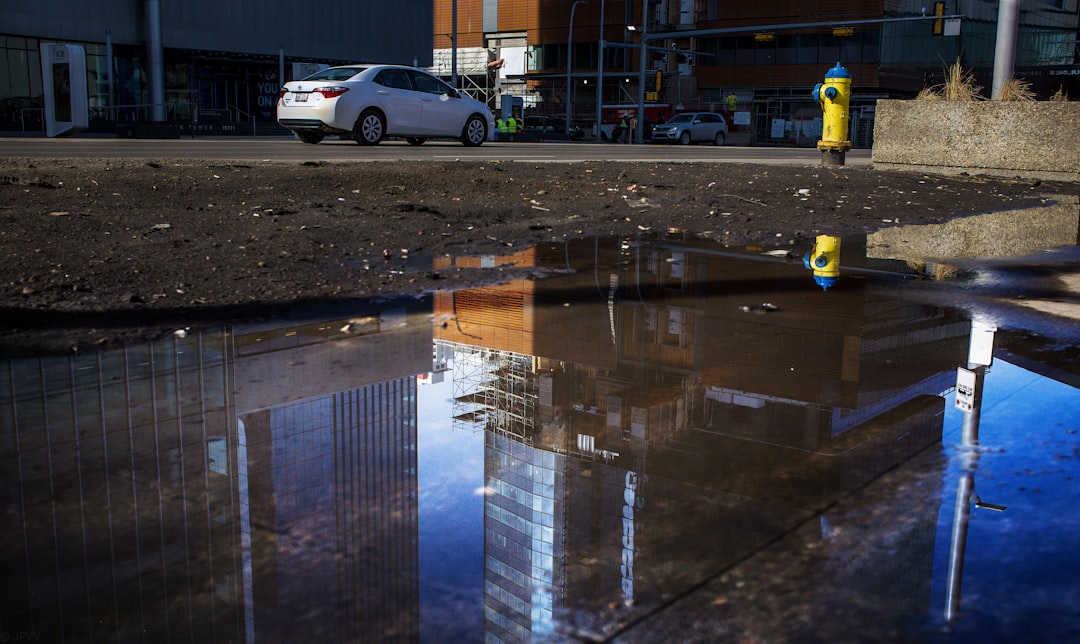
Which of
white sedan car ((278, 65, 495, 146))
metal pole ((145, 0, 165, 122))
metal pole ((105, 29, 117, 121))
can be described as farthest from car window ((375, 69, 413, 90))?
metal pole ((145, 0, 165, 122))

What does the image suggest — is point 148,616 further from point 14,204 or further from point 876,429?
point 14,204

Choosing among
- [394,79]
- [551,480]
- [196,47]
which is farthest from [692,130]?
[551,480]

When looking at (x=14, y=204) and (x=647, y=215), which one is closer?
(x=14, y=204)

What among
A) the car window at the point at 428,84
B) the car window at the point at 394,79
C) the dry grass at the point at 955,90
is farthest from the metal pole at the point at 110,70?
the dry grass at the point at 955,90

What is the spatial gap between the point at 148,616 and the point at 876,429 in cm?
247

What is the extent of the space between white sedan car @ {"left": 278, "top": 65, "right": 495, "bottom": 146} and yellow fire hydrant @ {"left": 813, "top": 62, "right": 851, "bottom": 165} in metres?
6.89

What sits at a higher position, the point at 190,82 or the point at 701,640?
the point at 190,82

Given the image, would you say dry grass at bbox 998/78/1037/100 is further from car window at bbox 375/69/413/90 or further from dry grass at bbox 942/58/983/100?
car window at bbox 375/69/413/90

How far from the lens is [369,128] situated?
57.9 ft

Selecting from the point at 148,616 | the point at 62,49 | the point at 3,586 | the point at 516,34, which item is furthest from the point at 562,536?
the point at 516,34

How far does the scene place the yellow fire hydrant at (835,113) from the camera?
15602 mm

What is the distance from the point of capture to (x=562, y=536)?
2.74 m

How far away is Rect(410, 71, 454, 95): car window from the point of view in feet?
60.3

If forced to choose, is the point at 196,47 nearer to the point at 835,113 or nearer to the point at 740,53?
the point at 835,113
